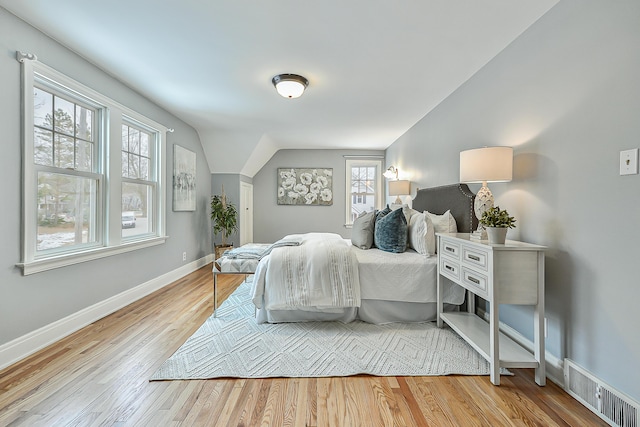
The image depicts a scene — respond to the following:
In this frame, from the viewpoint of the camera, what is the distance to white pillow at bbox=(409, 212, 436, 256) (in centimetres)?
269

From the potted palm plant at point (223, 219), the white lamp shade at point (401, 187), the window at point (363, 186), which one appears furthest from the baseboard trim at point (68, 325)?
the window at point (363, 186)

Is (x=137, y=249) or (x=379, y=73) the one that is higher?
(x=379, y=73)

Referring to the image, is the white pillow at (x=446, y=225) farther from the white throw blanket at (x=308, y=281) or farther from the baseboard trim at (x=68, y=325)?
the baseboard trim at (x=68, y=325)

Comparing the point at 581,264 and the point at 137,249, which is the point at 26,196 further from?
the point at 581,264

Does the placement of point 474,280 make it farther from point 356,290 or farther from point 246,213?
point 246,213

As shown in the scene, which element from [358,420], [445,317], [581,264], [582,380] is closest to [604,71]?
[581,264]

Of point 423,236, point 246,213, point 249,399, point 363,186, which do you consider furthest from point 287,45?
point 363,186

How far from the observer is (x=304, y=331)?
8.10 feet

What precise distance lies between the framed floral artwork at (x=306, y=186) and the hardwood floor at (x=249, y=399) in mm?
4617

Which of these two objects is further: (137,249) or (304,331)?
(137,249)

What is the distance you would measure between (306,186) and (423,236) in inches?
161

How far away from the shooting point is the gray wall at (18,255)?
6.34 feet

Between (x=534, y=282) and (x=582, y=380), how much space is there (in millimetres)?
548

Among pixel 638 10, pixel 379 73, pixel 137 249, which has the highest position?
pixel 379 73
